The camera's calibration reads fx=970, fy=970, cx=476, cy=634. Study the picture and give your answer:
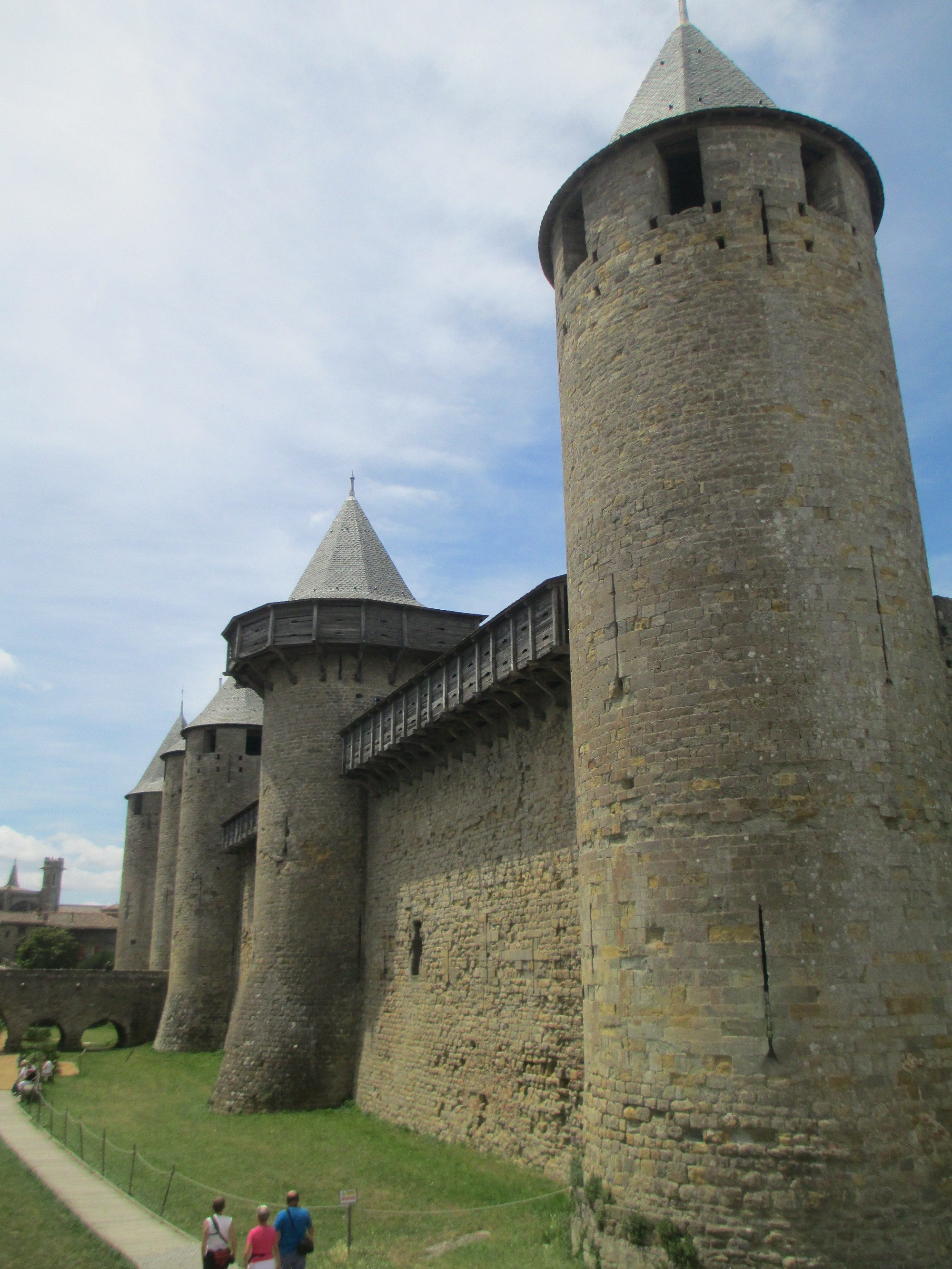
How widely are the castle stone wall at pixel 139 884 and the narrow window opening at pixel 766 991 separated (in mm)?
36710

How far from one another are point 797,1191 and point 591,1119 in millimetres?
2181

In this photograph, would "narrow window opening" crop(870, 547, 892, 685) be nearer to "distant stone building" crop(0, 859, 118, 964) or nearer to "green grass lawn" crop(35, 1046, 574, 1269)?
"green grass lawn" crop(35, 1046, 574, 1269)

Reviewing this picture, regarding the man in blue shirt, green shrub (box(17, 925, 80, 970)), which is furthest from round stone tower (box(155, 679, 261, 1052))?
green shrub (box(17, 925, 80, 970))

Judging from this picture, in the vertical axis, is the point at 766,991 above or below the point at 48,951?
below

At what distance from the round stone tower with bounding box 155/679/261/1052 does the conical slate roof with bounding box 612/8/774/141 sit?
2068 centimetres

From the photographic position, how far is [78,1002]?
32.3 m

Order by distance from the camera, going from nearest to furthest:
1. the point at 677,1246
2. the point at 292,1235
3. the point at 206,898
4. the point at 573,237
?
the point at 677,1246 < the point at 292,1235 < the point at 573,237 < the point at 206,898

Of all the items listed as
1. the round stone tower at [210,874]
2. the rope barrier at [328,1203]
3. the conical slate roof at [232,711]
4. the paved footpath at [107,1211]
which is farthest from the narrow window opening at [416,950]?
the conical slate roof at [232,711]

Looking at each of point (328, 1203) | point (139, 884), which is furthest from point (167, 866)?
point (328, 1203)

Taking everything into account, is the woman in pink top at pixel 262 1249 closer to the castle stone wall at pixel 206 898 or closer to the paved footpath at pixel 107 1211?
the paved footpath at pixel 107 1211

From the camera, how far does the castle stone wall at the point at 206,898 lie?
29.5 meters

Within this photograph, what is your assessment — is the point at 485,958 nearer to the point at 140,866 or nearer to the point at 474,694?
the point at 474,694

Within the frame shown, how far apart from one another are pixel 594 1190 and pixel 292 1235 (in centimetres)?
276

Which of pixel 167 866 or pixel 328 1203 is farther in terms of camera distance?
pixel 167 866
